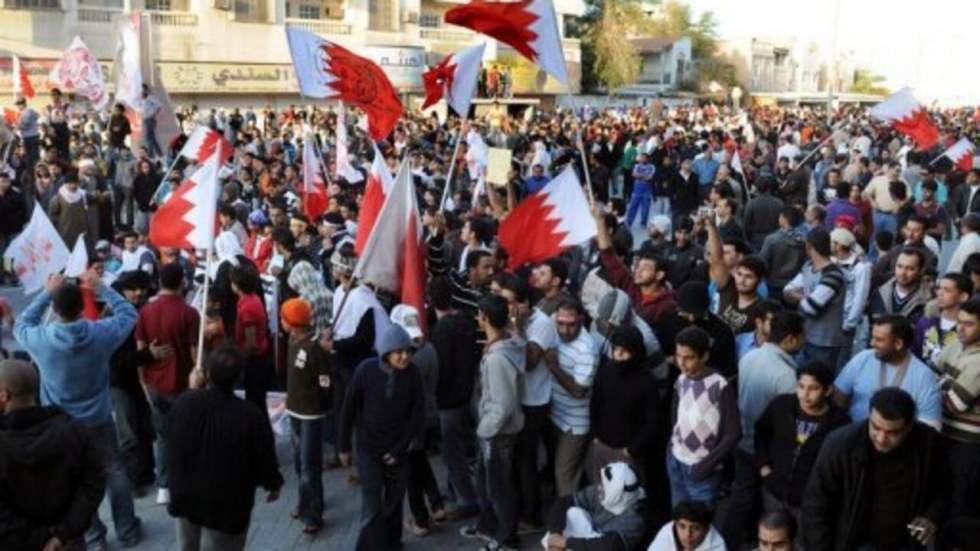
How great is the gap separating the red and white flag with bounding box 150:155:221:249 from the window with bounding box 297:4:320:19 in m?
40.2

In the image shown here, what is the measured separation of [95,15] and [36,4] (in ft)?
7.45

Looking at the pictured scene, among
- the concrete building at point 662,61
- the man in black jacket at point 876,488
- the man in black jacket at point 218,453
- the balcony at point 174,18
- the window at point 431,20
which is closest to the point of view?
the man in black jacket at point 876,488

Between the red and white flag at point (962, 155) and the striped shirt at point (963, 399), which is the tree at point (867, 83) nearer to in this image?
the red and white flag at point (962, 155)

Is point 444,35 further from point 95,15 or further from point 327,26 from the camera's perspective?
point 95,15

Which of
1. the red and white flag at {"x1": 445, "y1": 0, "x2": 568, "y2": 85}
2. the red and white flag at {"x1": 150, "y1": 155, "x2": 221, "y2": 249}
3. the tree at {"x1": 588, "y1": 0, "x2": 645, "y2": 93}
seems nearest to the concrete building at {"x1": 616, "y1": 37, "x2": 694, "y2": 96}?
the tree at {"x1": 588, "y1": 0, "x2": 645, "y2": 93}

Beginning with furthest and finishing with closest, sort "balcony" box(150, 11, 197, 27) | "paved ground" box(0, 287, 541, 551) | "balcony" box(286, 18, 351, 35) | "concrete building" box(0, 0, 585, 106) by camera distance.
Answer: "balcony" box(286, 18, 351, 35) < "balcony" box(150, 11, 197, 27) < "concrete building" box(0, 0, 585, 106) < "paved ground" box(0, 287, 541, 551)

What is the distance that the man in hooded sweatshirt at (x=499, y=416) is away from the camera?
5.24 m

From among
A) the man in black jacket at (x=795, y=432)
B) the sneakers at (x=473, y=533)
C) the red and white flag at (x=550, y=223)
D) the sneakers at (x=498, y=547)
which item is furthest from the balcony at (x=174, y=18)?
the man in black jacket at (x=795, y=432)

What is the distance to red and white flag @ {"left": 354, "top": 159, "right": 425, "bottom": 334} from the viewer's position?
6012 millimetres

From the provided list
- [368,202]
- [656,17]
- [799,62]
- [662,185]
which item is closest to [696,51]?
[656,17]

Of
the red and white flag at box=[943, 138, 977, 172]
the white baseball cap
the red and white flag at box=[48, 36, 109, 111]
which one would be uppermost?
the red and white flag at box=[48, 36, 109, 111]

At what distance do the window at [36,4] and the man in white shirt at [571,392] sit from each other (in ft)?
105

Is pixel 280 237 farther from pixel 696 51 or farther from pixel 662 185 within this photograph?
pixel 696 51

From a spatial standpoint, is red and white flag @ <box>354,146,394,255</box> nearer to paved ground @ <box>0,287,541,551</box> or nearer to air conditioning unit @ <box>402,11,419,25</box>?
paved ground @ <box>0,287,541,551</box>
